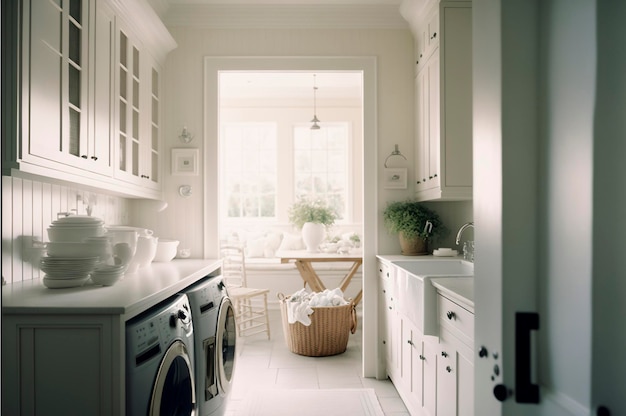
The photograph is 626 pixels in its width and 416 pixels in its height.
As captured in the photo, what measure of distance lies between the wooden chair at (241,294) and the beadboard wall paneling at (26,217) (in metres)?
2.19

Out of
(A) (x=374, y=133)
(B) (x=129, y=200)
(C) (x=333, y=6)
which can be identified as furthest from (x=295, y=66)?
(B) (x=129, y=200)

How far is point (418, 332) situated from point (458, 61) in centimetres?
178

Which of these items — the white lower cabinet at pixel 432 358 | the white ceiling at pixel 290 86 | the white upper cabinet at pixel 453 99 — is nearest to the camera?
the white lower cabinet at pixel 432 358

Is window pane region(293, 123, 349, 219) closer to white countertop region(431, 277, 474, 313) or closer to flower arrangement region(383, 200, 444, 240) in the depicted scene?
flower arrangement region(383, 200, 444, 240)

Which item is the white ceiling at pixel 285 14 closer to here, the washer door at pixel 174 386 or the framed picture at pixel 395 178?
the framed picture at pixel 395 178

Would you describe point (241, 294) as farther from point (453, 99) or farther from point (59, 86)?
point (59, 86)

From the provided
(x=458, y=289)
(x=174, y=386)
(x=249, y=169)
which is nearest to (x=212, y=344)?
(x=174, y=386)

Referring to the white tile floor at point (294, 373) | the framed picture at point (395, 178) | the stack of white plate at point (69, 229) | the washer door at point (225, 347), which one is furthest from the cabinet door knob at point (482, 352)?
the framed picture at point (395, 178)

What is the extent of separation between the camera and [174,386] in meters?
2.03

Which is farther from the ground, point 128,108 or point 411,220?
point 128,108

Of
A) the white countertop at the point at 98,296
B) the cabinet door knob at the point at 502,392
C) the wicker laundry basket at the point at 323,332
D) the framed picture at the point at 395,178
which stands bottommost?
the wicker laundry basket at the point at 323,332

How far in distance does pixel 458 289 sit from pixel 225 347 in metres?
1.63

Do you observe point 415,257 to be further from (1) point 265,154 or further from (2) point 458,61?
(1) point 265,154

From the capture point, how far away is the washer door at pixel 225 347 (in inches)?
111
